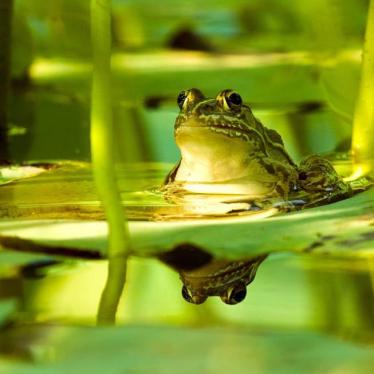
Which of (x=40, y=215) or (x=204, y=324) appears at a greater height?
(x=40, y=215)

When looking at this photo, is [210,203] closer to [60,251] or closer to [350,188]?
[350,188]

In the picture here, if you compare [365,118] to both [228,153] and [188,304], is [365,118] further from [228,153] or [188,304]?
[188,304]

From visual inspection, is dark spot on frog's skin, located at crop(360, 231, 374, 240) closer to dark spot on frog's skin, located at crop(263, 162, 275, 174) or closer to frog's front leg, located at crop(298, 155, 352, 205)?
frog's front leg, located at crop(298, 155, 352, 205)

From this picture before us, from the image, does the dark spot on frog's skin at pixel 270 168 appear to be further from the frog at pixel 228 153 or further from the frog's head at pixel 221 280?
the frog's head at pixel 221 280

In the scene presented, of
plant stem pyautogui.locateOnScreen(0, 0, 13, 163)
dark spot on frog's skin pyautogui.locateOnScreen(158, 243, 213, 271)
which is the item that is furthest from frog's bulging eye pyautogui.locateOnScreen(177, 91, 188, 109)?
dark spot on frog's skin pyautogui.locateOnScreen(158, 243, 213, 271)

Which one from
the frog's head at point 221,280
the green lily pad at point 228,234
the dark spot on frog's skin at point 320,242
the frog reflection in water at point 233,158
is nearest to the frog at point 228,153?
the frog reflection in water at point 233,158

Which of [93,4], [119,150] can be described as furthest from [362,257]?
[119,150]

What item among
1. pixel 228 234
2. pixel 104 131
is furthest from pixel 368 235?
pixel 104 131

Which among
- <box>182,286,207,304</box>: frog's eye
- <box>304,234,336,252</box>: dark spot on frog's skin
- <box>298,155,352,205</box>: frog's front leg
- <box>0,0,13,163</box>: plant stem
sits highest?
<box>0,0,13,163</box>: plant stem
